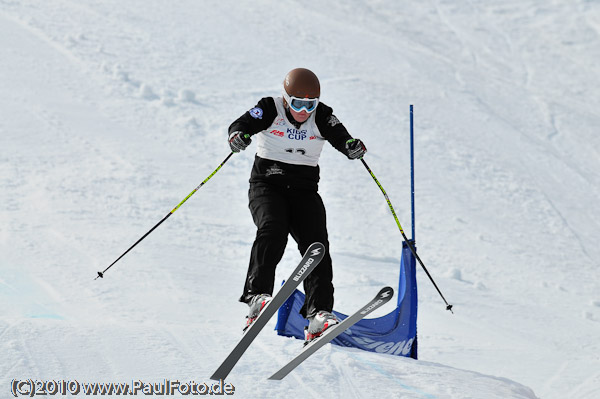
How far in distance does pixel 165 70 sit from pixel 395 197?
490 cm

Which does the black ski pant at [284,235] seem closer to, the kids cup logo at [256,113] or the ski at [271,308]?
the ski at [271,308]

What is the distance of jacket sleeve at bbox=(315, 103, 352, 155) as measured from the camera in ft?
15.4

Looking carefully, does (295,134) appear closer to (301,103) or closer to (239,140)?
(301,103)

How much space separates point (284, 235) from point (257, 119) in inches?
29.3

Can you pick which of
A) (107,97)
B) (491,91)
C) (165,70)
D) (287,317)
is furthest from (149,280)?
(491,91)

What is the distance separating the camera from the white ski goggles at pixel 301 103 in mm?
4586

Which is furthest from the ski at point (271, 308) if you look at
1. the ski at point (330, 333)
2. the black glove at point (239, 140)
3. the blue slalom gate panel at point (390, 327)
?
the blue slalom gate panel at point (390, 327)

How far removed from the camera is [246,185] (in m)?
9.81

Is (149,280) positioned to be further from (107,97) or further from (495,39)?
(495,39)

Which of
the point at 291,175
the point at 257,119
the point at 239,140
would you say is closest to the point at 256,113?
the point at 257,119

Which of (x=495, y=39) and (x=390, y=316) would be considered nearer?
(x=390, y=316)

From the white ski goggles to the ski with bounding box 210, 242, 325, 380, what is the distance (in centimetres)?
93

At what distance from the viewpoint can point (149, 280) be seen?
23.5 feet

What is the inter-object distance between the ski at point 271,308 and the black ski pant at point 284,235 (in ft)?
1.02
